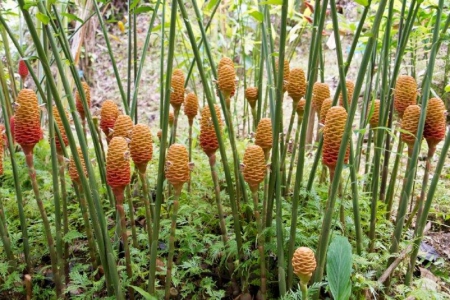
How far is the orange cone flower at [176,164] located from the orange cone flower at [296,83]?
1.74ft

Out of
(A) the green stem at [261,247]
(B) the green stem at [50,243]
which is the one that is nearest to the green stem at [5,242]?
(B) the green stem at [50,243]

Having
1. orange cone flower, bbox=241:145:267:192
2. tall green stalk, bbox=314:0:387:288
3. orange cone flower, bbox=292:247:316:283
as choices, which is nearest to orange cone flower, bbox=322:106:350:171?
tall green stalk, bbox=314:0:387:288

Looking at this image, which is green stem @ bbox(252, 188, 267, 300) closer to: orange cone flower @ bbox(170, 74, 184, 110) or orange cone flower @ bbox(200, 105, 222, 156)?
orange cone flower @ bbox(200, 105, 222, 156)

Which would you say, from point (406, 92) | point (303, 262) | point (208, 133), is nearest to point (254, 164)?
point (208, 133)

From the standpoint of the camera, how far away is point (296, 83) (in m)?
1.44

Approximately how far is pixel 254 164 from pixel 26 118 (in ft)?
2.09

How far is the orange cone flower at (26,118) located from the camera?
118cm

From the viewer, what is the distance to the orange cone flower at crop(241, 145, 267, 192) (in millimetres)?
1166

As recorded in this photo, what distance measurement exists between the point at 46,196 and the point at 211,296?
1.08 meters

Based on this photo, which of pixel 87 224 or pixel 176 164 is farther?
pixel 87 224

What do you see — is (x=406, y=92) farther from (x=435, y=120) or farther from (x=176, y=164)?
(x=176, y=164)

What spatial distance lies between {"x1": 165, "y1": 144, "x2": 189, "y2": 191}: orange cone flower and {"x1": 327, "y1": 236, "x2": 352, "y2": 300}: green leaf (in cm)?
42

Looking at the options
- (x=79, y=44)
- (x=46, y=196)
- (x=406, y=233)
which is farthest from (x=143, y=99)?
(x=406, y=233)

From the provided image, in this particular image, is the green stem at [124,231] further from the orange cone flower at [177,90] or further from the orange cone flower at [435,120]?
the orange cone flower at [435,120]
